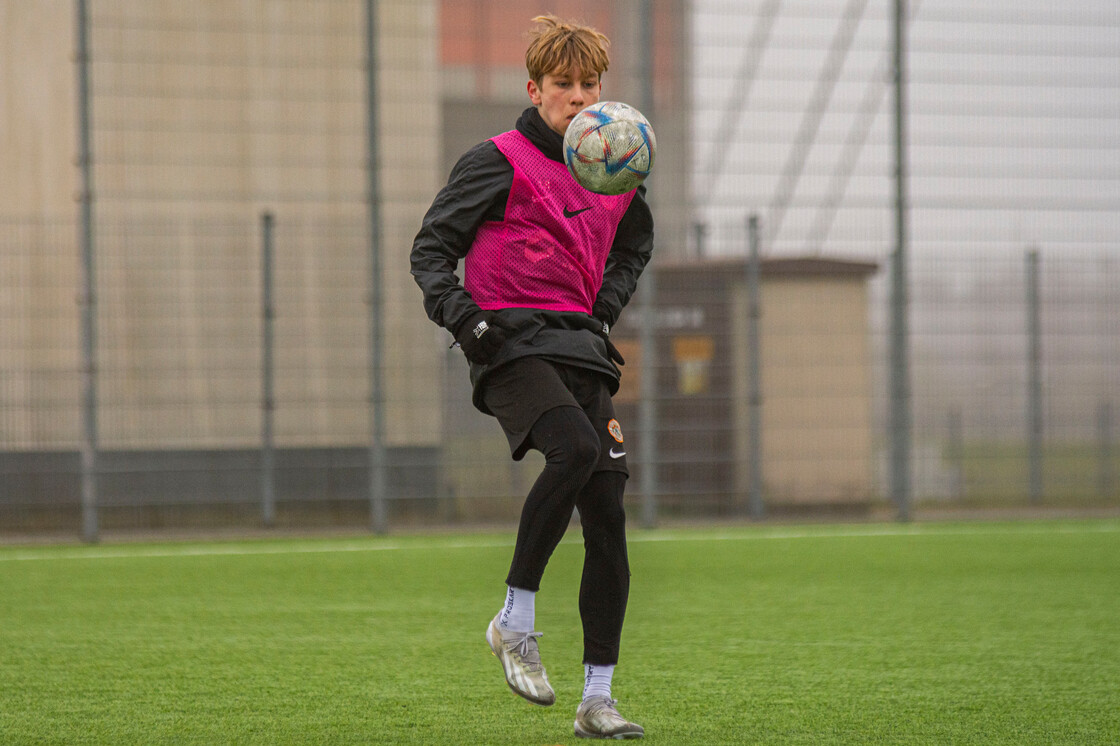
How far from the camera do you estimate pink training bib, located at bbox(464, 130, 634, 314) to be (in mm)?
3219

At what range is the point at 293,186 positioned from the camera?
381 inches

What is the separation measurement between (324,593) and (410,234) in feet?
13.2

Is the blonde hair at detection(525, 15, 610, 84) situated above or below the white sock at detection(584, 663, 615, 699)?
above

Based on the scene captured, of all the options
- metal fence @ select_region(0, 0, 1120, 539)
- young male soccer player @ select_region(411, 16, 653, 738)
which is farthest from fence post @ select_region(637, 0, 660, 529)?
young male soccer player @ select_region(411, 16, 653, 738)

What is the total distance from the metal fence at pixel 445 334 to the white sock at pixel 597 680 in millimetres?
6088

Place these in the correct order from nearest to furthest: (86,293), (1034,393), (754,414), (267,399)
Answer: (86,293) < (267,399) < (754,414) < (1034,393)

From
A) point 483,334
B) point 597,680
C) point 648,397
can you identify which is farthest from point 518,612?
point 648,397

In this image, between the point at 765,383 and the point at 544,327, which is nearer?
the point at 544,327

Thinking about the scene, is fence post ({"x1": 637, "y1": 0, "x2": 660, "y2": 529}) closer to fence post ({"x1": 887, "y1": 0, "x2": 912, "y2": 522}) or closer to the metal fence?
Answer: the metal fence

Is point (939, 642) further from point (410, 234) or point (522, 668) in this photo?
point (410, 234)

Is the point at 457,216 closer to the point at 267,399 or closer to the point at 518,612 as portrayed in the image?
the point at 518,612

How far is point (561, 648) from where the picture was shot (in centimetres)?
443

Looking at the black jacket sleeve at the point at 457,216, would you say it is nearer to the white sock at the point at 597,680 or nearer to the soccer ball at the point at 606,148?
the soccer ball at the point at 606,148

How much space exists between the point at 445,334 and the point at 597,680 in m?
6.33
